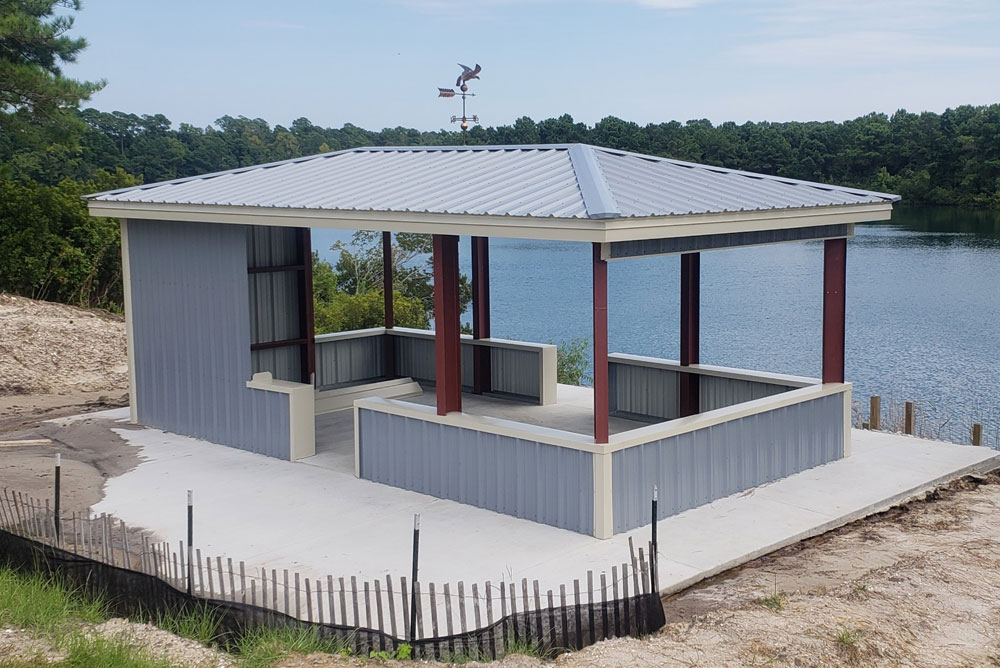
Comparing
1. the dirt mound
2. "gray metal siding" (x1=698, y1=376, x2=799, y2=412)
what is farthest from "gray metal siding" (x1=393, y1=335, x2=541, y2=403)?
the dirt mound

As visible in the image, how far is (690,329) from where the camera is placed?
13.6m

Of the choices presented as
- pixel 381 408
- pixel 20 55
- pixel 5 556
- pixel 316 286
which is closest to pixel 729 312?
pixel 316 286

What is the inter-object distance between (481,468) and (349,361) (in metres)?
6.66

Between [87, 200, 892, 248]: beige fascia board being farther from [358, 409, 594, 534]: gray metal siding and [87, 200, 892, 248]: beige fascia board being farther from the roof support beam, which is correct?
[358, 409, 594, 534]: gray metal siding

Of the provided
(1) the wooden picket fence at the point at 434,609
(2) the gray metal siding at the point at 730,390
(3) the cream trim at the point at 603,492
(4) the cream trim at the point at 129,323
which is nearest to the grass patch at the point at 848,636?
(1) the wooden picket fence at the point at 434,609

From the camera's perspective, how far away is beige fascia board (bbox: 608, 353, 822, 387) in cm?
1269

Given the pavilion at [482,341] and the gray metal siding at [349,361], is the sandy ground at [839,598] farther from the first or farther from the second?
the gray metal siding at [349,361]

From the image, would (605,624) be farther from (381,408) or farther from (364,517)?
(381,408)

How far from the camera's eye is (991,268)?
47688mm

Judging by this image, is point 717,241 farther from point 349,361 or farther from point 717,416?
point 349,361

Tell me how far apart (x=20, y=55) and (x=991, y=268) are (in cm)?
3844

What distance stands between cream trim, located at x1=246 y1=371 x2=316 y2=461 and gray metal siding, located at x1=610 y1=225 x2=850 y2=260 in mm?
4438

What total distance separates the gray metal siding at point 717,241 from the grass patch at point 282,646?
4067 mm

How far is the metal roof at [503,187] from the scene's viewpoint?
33.7ft
